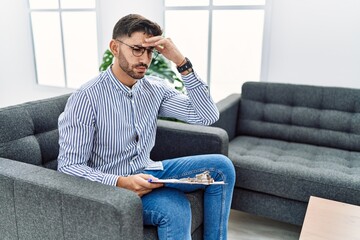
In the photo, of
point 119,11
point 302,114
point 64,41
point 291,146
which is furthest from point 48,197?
point 64,41

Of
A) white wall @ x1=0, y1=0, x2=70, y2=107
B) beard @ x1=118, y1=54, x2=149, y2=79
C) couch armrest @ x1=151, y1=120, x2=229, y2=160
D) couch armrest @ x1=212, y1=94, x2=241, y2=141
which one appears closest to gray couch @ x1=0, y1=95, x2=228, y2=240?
couch armrest @ x1=151, y1=120, x2=229, y2=160

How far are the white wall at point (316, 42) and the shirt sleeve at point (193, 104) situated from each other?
138 cm

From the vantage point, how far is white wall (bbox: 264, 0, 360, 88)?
95.3 inches

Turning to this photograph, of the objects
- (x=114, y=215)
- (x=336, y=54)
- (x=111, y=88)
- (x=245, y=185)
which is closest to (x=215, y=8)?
(x=336, y=54)

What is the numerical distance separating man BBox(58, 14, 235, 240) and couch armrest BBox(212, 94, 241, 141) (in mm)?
Answer: 632

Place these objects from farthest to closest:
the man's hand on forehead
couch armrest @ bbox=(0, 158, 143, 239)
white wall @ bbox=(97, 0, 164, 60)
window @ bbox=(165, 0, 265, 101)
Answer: white wall @ bbox=(97, 0, 164, 60), window @ bbox=(165, 0, 265, 101), the man's hand on forehead, couch armrest @ bbox=(0, 158, 143, 239)

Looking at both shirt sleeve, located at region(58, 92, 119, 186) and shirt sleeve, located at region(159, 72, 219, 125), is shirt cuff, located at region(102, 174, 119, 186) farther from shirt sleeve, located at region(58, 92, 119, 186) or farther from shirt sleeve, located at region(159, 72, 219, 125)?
shirt sleeve, located at region(159, 72, 219, 125)

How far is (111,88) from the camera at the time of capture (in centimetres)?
133

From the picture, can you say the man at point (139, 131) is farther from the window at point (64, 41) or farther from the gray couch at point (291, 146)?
the window at point (64, 41)

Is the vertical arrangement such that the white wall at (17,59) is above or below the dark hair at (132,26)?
below

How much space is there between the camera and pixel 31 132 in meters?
1.46

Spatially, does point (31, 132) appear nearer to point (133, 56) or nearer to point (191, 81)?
point (133, 56)

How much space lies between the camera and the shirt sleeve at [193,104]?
1.45m

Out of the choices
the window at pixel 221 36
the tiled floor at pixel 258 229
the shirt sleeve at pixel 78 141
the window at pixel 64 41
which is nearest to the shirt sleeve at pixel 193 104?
the shirt sleeve at pixel 78 141
